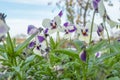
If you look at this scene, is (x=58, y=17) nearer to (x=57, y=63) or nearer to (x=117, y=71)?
(x=57, y=63)

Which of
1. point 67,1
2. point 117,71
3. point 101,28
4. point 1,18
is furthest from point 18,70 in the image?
point 67,1

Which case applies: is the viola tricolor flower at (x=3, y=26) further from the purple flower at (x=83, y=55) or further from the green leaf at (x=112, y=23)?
the green leaf at (x=112, y=23)

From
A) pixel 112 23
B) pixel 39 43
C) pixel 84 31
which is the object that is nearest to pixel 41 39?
pixel 39 43

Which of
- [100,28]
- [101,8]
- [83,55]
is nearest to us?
[83,55]

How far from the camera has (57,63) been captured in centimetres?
112

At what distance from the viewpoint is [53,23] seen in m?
1.30

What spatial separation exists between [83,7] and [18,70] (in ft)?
25.7

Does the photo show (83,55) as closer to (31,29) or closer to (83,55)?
(83,55)

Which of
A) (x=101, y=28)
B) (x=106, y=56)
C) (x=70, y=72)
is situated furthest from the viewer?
(x=101, y=28)

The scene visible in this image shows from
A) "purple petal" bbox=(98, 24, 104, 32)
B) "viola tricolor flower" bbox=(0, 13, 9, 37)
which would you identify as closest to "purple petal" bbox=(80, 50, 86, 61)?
"viola tricolor flower" bbox=(0, 13, 9, 37)

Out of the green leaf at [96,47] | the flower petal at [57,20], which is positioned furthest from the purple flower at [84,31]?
the green leaf at [96,47]

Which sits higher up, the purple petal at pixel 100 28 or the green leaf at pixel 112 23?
the green leaf at pixel 112 23

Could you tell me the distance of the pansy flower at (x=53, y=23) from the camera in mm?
1283

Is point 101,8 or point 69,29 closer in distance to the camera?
point 101,8
